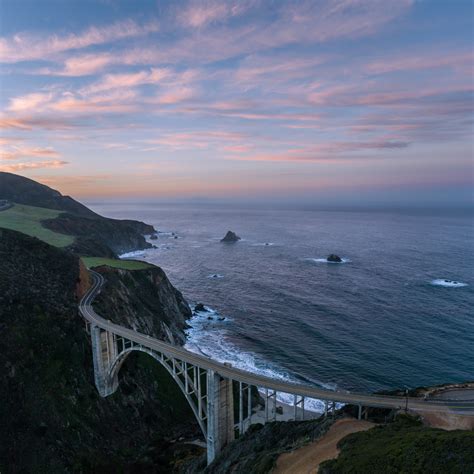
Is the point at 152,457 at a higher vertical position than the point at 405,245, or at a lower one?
lower

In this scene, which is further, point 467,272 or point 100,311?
point 467,272

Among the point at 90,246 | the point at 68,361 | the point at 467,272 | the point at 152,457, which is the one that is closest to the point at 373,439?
the point at 152,457

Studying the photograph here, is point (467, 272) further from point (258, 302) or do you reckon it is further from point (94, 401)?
point (94, 401)

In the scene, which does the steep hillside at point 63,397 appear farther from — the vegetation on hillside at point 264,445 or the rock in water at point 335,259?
the rock in water at point 335,259

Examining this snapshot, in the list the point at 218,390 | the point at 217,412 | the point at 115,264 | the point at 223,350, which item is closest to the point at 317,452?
the point at 218,390

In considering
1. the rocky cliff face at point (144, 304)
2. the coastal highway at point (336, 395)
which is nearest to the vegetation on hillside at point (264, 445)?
the coastal highway at point (336, 395)

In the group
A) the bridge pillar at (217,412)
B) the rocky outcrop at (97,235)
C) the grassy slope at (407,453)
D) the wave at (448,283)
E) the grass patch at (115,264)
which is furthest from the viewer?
the rocky outcrop at (97,235)

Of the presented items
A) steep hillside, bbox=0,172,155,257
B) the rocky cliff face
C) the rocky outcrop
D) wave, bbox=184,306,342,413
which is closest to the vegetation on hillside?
wave, bbox=184,306,342,413
